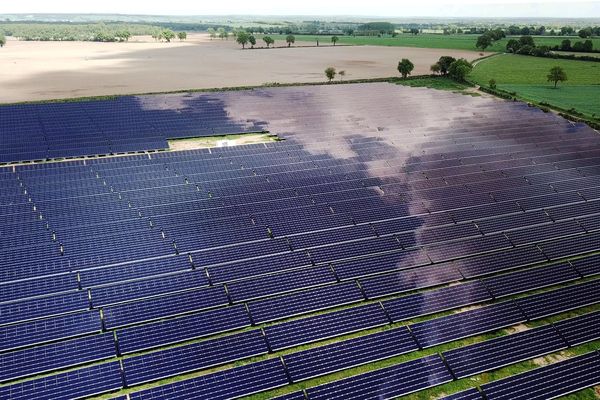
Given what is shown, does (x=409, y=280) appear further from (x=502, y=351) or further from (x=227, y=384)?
(x=227, y=384)

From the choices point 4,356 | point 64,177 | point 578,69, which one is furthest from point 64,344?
point 578,69

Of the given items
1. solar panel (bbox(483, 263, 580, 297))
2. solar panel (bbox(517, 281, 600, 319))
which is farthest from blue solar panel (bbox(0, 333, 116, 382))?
solar panel (bbox(517, 281, 600, 319))

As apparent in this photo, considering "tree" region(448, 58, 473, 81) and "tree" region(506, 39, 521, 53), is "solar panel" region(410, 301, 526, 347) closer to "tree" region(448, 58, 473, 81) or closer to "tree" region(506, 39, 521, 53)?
"tree" region(448, 58, 473, 81)

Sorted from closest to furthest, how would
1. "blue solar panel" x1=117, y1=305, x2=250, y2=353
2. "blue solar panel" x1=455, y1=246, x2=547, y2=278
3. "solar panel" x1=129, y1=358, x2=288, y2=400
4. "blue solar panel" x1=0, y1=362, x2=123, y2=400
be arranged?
"blue solar panel" x1=0, y1=362, x2=123, y2=400 < "solar panel" x1=129, y1=358, x2=288, y2=400 < "blue solar panel" x1=117, y1=305, x2=250, y2=353 < "blue solar panel" x1=455, y1=246, x2=547, y2=278

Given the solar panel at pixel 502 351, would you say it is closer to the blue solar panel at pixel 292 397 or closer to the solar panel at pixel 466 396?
the solar panel at pixel 466 396

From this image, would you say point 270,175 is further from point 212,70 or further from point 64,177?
point 212,70
